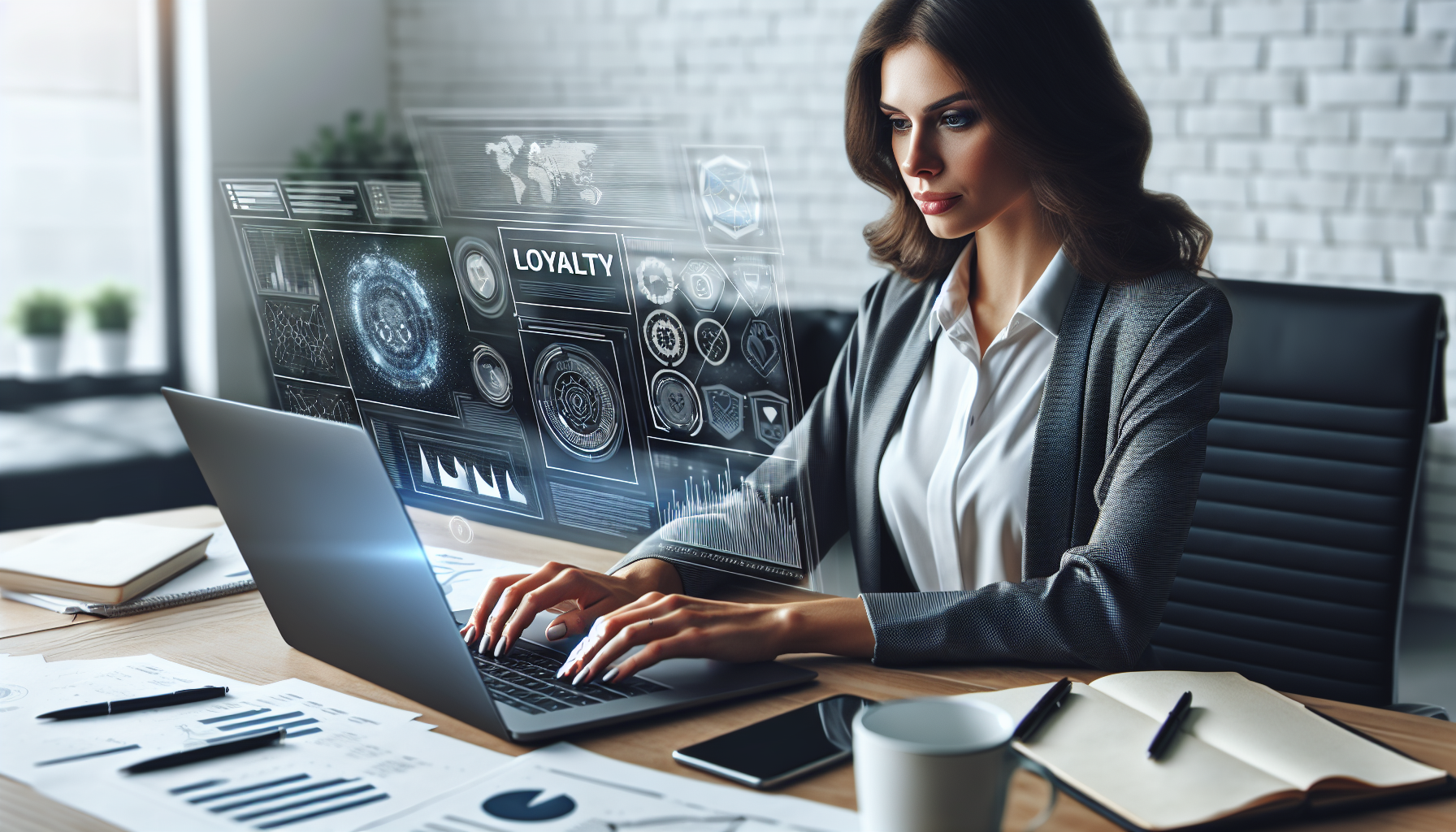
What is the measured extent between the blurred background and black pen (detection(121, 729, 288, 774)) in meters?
1.90

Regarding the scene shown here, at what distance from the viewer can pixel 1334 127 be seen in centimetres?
242

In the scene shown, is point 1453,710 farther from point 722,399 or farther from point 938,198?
point 722,399

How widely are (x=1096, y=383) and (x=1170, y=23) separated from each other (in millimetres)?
1705

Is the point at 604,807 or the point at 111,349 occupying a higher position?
the point at 604,807

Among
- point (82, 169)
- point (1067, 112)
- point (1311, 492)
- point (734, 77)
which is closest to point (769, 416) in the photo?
point (1067, 112)

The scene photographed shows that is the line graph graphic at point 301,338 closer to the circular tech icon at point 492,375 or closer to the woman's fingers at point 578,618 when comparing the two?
the circular tech icon at point 492,375

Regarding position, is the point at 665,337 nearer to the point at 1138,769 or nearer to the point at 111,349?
the point at 1138,769

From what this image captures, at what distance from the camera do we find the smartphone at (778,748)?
71 cm

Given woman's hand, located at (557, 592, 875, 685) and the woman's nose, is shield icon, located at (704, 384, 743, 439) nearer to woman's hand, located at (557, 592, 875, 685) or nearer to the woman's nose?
woman's hand, located at (557, 592, 875, 685)

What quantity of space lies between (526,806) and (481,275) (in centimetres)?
43

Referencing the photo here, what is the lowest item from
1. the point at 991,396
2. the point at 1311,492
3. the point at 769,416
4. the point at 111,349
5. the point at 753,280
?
the point at 111,349

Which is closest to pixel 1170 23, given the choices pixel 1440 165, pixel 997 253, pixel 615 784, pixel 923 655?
pixel 1440 165

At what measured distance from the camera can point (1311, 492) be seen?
4.50ft

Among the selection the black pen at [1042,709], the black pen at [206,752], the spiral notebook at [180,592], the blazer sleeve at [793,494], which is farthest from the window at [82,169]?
the black pen at [1042,709]
